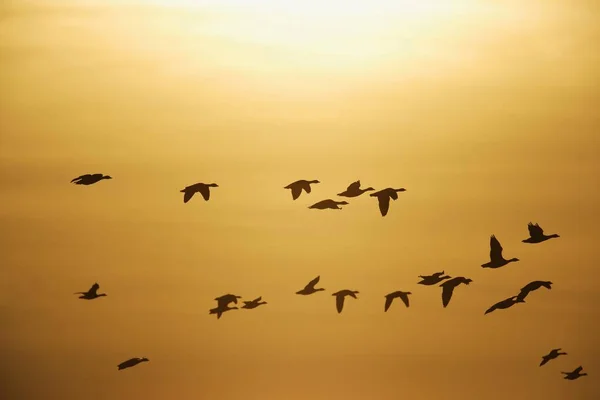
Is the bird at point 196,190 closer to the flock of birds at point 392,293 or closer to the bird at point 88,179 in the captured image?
the flock of birds at point 392,293

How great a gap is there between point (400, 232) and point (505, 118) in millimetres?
459

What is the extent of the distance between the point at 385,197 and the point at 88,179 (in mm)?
875

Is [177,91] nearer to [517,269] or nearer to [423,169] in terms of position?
[423,169]

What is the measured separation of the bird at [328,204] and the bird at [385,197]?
10 cm

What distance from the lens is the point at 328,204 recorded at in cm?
189

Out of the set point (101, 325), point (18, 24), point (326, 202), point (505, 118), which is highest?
point (18, 24)

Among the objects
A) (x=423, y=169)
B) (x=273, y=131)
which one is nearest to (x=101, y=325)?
(x=273, y=131)

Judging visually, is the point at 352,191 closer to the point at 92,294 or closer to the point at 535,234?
the point at 535,234

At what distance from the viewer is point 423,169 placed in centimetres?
190

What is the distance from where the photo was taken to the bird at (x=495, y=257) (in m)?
1.89

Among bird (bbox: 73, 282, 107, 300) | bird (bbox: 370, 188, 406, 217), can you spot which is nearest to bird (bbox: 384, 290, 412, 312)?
bird (bbox: 370, 188, 406, 217)

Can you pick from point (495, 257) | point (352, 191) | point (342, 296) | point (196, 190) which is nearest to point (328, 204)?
point (352, 191)

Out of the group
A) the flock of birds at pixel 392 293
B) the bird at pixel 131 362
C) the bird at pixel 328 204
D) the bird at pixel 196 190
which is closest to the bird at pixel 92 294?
the flock of birds at pixel 392 293

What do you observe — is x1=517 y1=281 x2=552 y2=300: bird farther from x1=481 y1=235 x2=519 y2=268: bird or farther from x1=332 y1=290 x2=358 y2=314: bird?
x1=332 y1=290 x2=358 y2=314: bird
